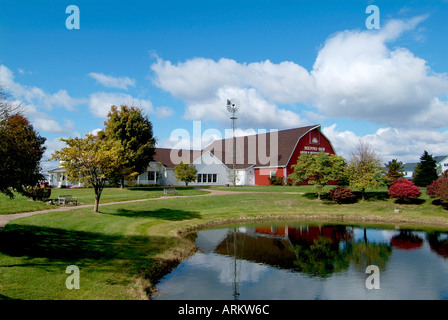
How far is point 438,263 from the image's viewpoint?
1417 cm

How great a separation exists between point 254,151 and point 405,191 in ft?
112

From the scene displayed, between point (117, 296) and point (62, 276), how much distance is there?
7.70 feet

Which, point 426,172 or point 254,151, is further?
point 254,151

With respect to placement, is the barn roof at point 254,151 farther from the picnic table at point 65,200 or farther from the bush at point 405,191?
the picnic table at point 65,200

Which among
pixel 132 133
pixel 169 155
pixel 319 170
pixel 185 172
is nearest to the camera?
pixel 319 170

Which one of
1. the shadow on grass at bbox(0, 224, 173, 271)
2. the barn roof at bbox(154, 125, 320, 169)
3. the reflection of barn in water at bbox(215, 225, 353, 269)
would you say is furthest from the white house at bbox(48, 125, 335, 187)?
the shadow on grass at bbox(0, 224, 173, 271)

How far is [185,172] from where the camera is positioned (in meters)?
49.8

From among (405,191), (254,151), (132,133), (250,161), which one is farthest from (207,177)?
(405,191)

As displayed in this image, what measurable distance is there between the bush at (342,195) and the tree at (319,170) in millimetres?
1270

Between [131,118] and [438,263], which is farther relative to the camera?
[131,118]

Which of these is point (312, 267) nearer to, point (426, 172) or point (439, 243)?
point (439, 243)

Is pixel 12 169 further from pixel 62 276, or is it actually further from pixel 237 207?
pixel 237 207

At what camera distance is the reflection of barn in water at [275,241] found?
1541 cm
